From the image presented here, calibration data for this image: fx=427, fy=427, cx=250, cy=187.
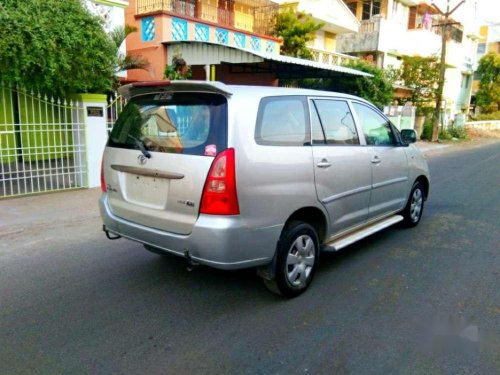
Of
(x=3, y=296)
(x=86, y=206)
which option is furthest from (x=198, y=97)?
(x=86, y=206)

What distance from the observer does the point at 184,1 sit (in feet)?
50.4

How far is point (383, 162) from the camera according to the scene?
4859 millimetres

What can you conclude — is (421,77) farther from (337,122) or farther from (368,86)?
(337,122)

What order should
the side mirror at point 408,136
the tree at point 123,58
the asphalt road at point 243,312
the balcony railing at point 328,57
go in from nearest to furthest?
the asphalt road at point 243,312, the side mirror at point 408,136, the tree at point 123,58, the balcony railing at point 328,57

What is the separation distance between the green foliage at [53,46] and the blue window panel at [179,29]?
537 cm

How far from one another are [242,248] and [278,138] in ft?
3.19

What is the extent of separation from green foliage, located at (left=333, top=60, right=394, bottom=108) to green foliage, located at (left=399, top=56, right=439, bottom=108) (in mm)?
4600

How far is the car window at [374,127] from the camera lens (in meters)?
4.69

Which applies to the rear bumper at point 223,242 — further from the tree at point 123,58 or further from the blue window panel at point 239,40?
the blue window panel at point 239,40

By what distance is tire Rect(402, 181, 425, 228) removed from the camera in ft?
19.1

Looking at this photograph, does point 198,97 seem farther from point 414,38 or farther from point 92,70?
point 414,38

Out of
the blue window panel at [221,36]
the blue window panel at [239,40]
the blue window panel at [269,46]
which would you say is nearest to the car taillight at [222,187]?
the blue window panel at [221,36]

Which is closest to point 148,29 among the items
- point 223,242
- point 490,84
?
point 223,242

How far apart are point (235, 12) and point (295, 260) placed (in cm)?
1586
